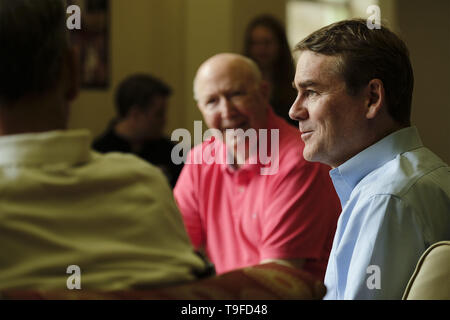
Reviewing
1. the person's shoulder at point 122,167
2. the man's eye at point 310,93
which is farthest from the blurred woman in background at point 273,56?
the person's shoulder at point 122,167

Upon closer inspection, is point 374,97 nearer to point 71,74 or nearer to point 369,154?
point 369,154

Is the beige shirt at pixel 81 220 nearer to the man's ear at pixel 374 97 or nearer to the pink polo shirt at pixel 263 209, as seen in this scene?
the man's ear at pixel 374 97

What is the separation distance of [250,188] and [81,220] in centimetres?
120

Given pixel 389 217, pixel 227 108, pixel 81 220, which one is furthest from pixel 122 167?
pixel 227 108

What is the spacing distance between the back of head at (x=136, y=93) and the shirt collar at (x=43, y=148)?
3.02m

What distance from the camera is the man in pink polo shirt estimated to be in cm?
187

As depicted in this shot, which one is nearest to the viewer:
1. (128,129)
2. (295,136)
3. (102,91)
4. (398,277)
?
(398,277)

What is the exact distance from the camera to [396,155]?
1.39 meters

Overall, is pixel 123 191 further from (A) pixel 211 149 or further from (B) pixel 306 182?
(A) pixel 211 149

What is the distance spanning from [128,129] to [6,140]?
3.02 m

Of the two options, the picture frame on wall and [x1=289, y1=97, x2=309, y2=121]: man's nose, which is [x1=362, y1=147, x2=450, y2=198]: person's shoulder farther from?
the picture frame on wall

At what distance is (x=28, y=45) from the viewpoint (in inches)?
33.5

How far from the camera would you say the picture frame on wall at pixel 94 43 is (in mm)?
4633

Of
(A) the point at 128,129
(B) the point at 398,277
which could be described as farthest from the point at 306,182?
(A) the point at 128,129
